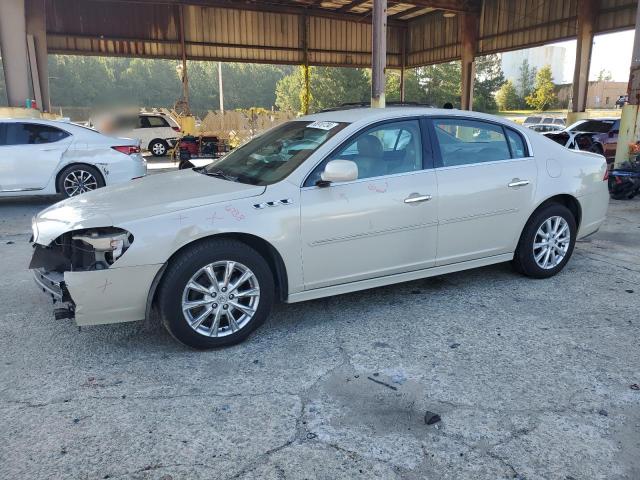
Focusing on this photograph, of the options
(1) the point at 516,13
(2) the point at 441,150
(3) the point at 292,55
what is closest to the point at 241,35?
(3) the point at 292,55

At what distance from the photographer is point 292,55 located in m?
23.1

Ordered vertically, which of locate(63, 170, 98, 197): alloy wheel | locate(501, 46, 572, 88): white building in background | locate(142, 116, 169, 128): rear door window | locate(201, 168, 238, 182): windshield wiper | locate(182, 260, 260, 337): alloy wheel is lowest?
locate(182, 260, 260, 337): alloy wheel

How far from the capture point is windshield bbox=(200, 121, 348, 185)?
3.76 m

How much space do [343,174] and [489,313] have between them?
5.34ft

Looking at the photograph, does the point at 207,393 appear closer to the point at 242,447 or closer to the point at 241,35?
the point at 242,447

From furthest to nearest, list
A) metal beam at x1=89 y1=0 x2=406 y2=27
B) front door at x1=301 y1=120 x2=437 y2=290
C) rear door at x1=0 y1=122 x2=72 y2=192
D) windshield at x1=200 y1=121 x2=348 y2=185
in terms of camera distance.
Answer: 1. metal beam at x1=89 y1=0 x2=406 y2=27
2. rear door at x1=0 y1=122 x2=72 y2=192
3. windshield at x1=200 y1=121 x2=348 y2=185
4. front door at x1=301 y1=120 x2=437 y2=290

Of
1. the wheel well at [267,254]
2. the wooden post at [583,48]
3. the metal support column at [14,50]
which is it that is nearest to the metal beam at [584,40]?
the wooden post at [583,48]

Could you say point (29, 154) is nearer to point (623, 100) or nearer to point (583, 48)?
point (583, 48)

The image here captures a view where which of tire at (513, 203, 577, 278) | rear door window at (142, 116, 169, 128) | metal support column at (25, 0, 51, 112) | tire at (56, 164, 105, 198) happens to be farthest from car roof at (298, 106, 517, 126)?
rear door window at (142, 116, 169, 128)

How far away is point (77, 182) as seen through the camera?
→ 8.71m

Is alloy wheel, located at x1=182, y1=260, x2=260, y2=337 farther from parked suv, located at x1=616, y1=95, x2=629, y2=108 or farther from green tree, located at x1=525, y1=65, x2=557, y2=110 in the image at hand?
green tree, located at x1=525, y1=65, x2=557, y2=110

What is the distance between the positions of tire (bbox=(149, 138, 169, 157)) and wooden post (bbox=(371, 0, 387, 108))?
12.8 metres

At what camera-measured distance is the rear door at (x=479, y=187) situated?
13.4 feet

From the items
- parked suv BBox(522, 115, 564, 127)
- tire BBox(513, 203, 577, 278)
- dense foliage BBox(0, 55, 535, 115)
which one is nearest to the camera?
tire BBox(513, 203, 577, 278)
